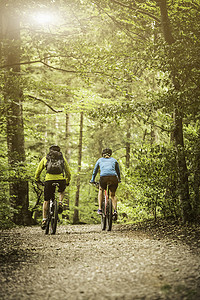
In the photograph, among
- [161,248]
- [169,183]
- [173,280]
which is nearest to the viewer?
[173,280]

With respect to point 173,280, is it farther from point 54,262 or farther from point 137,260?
point 54,262

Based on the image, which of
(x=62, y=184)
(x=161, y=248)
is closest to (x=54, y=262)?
(x=161, y=248)

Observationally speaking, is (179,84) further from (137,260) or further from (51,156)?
(137,260)

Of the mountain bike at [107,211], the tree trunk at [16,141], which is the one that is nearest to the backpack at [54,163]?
the mountain bike at [107,211]

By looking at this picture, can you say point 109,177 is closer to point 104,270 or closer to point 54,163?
point 54,163

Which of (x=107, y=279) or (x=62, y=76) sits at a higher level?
(x=62, y=76)

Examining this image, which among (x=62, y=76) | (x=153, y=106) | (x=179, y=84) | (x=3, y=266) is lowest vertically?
(x=3, y=266)

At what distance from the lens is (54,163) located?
7203 mm

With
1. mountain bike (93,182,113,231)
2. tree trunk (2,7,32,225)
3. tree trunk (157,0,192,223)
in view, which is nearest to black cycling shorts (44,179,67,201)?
mountain bike (93,182,113,231)

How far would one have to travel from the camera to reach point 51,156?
23.8ft

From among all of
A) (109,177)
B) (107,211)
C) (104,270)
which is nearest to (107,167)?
(109,177)

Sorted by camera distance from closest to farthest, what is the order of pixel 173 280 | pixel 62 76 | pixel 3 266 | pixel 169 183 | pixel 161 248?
pixel 173 280 < pixel 3 266 < pixel 161 248 < pixel 169 183 < pixel 62 76

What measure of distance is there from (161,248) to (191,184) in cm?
291

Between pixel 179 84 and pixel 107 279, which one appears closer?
pixel 107 279
